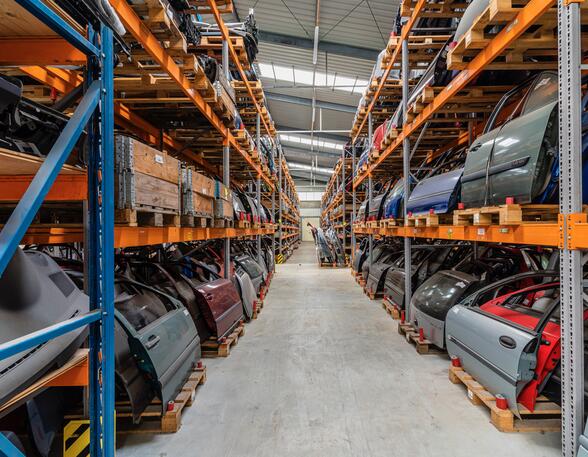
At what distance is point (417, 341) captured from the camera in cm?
395

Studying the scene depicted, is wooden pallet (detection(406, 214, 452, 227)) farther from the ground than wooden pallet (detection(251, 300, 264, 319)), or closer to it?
farther from the ground

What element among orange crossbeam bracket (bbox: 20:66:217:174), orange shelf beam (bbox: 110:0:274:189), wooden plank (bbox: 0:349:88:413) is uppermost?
orange shelf beam (bbox: 110:0:274:189)

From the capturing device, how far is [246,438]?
2332mm

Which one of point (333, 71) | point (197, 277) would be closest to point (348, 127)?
point (333, 71)

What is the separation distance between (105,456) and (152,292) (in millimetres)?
1602

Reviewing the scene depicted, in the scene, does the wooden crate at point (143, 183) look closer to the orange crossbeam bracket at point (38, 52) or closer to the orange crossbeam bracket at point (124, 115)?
the orange crossbeam bracket at point (38, 52)

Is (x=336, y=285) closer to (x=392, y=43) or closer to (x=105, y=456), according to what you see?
(x=392, y=43)

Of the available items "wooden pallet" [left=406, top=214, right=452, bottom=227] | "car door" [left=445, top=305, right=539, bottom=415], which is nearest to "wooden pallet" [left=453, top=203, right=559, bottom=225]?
"wooden pallet" [left=406, top=214, right=452, bottom=227]

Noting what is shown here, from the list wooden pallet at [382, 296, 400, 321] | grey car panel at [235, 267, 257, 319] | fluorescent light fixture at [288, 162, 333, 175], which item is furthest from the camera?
fluorescent light fixture at [288, 162, 333, 175]

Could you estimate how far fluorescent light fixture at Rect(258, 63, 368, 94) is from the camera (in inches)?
509

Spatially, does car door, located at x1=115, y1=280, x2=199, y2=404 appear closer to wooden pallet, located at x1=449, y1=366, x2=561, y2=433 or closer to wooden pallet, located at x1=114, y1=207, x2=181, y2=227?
wooden pallet, located at x1=114, y1=207, x2=181, y2=227

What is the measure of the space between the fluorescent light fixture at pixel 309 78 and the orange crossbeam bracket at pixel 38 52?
40.6 feet

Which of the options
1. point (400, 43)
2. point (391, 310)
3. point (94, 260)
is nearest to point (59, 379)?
point (94, 260)

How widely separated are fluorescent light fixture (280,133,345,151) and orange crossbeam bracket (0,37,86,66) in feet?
65.9
